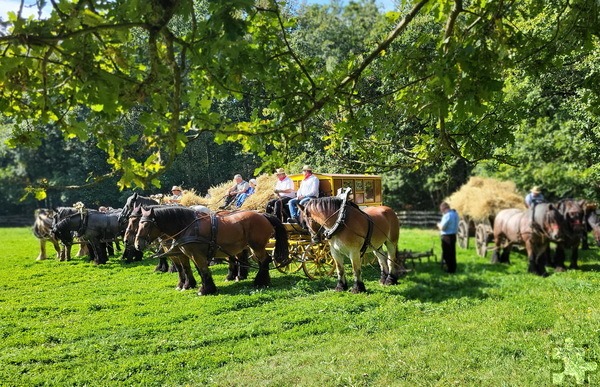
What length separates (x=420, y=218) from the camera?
27500mm

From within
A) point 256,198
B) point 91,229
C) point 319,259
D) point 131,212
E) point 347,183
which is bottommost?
point 319,259

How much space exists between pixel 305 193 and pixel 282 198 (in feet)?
2.67

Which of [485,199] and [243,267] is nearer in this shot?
[243,267]

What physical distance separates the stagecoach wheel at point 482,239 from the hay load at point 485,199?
0.57m

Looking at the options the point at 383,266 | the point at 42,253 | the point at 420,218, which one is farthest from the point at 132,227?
the point at 420,218

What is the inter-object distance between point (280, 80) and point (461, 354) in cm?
391

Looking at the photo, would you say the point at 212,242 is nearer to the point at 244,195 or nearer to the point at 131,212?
the point at 131,212

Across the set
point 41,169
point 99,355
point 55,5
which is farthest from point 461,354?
point 41,169

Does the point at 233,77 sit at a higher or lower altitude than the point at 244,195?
higher

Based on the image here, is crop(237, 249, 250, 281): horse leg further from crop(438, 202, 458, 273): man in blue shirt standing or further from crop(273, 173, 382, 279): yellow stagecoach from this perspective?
crop(438, 202, 458, 273): man in blue shirt standing

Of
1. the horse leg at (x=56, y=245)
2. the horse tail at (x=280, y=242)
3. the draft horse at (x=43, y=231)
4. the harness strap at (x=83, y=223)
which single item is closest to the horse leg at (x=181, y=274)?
the horse tail at (x=280, y=242)

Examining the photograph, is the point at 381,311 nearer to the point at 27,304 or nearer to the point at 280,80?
the point at 280,80

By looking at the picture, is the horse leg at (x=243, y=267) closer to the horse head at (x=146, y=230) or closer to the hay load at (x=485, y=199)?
the horse head at (x=146, y=230)

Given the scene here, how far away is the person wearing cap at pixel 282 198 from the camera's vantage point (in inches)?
427
